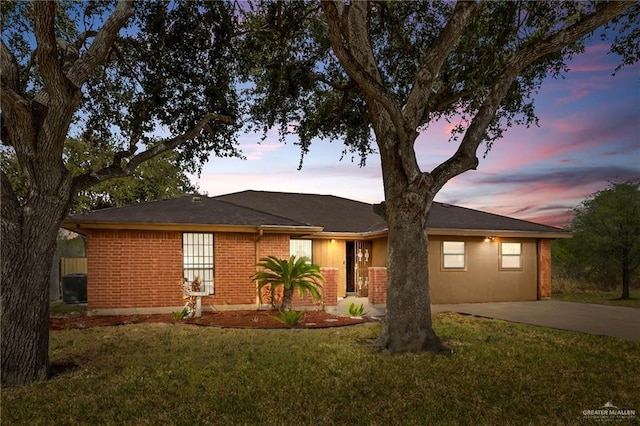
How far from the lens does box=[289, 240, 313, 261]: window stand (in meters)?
17.1

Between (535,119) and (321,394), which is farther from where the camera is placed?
(535,119)

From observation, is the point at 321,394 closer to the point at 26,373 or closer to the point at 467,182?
the point at 26,373

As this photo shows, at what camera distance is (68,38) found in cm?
1081

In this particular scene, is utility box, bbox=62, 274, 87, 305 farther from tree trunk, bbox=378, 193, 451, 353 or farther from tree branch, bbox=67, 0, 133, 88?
tree trunk, bbox=378, 193, 451, 353

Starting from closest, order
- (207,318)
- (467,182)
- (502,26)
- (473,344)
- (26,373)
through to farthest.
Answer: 1. (26,373)
2. (473,344)
3. (502,26)
4. (207,318)
5. (467,182)

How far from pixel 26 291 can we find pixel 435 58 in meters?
7.51

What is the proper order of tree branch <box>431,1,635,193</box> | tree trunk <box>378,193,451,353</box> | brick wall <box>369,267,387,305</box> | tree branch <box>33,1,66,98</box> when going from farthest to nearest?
brick wall <box>369,267,387,305</box> → tree trunk <box>378,193,451,353</box> → tree branch <box>431,1,635,193</box> → tree branch <box>33,1,66,98</box>

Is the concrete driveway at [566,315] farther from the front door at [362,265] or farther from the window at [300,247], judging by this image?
the window at [300,247]

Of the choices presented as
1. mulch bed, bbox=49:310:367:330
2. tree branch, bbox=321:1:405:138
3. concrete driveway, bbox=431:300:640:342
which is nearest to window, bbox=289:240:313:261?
mulch bed, bbox=49:310:367:330

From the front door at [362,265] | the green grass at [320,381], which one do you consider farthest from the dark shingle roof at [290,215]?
the green grass at [320,381]

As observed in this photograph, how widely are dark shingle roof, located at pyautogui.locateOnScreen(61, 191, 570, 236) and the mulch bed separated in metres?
2.69

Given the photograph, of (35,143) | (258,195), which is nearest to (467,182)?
(258,195)

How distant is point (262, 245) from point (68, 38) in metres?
7.64

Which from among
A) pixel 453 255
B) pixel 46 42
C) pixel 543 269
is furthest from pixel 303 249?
pixel 46 42
